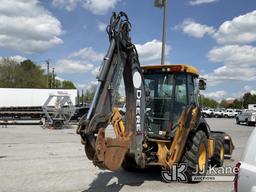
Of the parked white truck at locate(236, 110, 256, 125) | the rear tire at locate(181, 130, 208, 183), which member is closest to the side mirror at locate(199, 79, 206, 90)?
the rear tire at locate(181, 130, 208, 183)

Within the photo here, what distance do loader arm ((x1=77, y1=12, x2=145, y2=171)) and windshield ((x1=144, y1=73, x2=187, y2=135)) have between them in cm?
92

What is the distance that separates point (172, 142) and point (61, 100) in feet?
72.7

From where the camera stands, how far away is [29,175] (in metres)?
9.20

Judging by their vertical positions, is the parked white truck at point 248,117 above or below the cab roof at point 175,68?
below

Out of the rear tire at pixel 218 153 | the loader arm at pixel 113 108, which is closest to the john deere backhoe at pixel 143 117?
the loader arm at pixel 113 108

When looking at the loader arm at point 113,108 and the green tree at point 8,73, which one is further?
the green tree at point 8,73

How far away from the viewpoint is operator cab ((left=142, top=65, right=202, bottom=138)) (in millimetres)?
8758

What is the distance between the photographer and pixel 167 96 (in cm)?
890

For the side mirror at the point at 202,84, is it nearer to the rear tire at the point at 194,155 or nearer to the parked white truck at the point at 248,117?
the rear tire at the point at 194,155

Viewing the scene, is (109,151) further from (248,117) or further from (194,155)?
(248,117)

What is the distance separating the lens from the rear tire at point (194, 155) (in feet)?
27.4

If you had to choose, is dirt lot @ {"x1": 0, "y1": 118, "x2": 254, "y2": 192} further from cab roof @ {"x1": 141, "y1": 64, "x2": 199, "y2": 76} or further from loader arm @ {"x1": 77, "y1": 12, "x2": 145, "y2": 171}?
cab roof @ {"x1": 141, "y1": 64, "x2": 199, "y2": 76}

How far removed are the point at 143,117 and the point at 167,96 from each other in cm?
128
